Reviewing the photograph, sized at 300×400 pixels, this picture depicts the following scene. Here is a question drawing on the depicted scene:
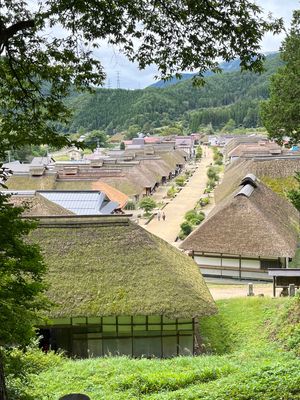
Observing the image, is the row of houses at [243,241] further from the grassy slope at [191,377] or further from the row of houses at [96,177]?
the row of houses at [96,177]

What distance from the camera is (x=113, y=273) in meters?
17.4

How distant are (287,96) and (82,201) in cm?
1754

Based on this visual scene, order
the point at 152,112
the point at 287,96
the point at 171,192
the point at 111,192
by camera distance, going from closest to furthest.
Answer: the point at 287,96, the point at 111,192, the point at 171,192, the point at 152,112

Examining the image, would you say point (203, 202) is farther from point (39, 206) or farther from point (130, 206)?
point (39, 206)

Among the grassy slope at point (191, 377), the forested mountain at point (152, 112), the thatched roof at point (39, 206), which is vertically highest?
the forested mountain at point (152, 112)

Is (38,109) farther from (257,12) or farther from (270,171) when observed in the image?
(270,171)

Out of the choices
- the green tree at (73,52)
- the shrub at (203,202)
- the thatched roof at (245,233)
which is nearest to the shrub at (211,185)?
the shrub at (203,202)

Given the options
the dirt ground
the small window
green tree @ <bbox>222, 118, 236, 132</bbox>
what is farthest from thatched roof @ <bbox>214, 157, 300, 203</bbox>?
green tree @ <bbox>222, 118, 236, 132</bbox>

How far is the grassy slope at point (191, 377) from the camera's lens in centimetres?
852

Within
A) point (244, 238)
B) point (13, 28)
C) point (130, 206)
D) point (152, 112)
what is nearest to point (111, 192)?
point (130, 206)

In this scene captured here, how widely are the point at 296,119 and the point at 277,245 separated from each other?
6988mm

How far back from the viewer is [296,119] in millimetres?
21609

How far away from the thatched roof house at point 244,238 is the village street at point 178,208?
9.70 meters

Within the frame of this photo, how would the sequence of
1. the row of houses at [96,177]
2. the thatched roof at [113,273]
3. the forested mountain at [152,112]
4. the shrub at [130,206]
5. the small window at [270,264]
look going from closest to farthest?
the thatched roof at [113,273]
the small window at [270,264]
the row of houses at [96,177]
the shrub at [130,206]
the forested mountain at [152,112]
